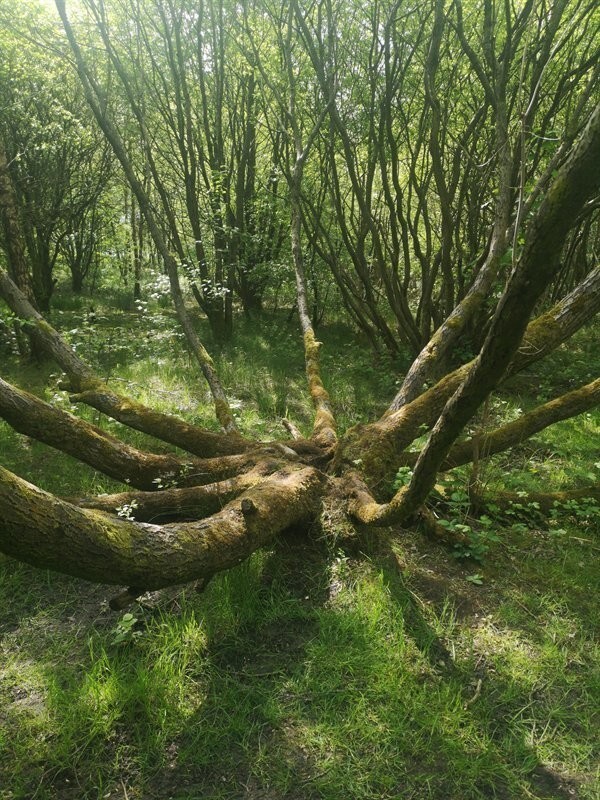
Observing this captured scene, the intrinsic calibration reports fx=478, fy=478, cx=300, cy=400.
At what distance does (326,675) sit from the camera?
Result: 2.31 meters

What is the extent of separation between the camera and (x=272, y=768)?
1927 mm

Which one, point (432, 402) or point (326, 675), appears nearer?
point (326, 675)

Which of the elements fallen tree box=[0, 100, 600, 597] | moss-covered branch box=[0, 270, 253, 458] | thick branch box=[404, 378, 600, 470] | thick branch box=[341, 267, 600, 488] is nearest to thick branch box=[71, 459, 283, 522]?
fallen tree box=[0, 100, 600, 597]

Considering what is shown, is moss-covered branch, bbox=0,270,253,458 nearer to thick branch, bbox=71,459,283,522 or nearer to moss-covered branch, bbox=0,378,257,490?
moss-covered branch, bbox=0,378,257,490

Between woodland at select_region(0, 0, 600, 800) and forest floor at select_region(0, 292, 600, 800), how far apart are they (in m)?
0.02

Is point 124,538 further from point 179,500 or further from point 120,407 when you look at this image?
point 120,407

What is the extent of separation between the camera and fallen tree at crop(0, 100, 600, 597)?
1471 mm

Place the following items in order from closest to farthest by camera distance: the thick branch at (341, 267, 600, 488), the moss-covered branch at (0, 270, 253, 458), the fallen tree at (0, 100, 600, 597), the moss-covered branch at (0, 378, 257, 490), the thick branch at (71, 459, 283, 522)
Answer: the fallen tree at (0, 100, 600, 597) < the thick branch at (71, 459, 283, 522) < the moss-covered branch at (0, 378, 257, 490) < the thick branch at (341, 267, 600, 488) < the moss-covered branch at (0, 270, 253, 458)

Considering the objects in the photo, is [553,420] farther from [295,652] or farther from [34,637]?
[34,637]

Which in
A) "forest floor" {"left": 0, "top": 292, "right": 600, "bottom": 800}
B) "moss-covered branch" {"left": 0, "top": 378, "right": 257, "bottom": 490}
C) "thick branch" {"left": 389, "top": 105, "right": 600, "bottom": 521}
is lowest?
"forest floor" {"left": 0, "top": 292, "right": 600, "bottom": 800}

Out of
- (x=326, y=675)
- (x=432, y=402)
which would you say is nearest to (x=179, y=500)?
(x=326, y=675)

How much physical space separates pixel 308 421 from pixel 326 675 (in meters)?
3.44

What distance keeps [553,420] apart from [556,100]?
4.03 m

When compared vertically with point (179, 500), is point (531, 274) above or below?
above
